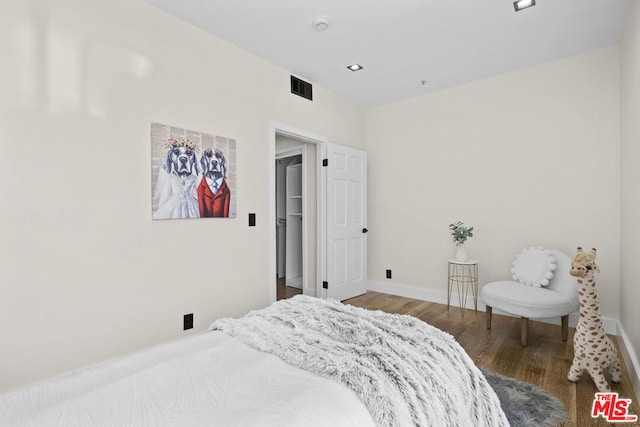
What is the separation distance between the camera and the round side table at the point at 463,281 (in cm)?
380

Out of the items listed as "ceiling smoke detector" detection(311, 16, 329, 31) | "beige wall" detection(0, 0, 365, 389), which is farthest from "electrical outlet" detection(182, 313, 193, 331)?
"ceiling smoke detector" detection(311, 16, 329, 31)

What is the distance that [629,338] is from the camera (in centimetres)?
250

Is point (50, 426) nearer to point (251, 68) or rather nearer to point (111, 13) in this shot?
point (111, 13)

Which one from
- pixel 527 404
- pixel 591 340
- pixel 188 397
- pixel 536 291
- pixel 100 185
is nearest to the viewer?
pixel 188 397

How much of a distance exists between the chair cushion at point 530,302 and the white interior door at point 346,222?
67.2 inches

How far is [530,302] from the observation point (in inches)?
106

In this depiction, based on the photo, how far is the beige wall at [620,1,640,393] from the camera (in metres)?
2.22

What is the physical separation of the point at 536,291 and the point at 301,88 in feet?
9.96

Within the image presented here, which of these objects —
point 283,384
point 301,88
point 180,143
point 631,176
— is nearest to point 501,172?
point 631,176

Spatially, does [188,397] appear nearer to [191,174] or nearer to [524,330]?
[191,174]

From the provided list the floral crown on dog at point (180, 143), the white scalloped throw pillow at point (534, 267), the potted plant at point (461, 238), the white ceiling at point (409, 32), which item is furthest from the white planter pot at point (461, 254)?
the floral crown on dog at point (180, 143)

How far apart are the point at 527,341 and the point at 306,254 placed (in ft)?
8.17

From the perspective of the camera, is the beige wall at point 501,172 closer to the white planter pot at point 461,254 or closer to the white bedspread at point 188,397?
the white planter pot at point 461,254

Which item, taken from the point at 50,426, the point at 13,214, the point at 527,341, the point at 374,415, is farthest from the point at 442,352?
the point at 13,214
